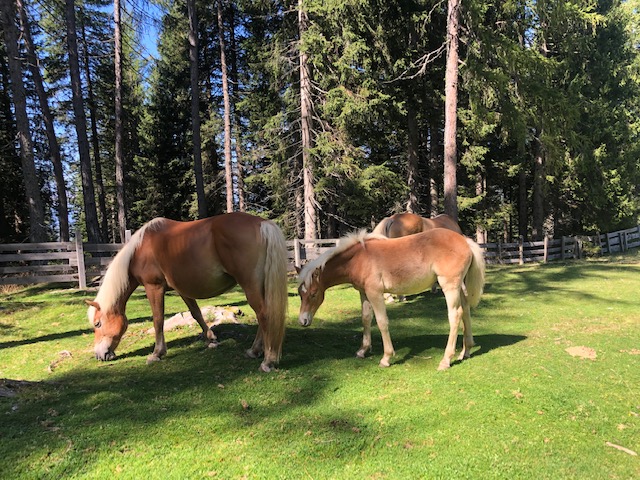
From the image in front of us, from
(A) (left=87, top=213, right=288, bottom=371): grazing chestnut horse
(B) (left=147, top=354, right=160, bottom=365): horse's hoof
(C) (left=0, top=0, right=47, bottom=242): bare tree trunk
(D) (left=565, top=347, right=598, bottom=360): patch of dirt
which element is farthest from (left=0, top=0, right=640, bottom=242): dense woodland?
(B) (left=147, top=354, right=160, bottom=365): horse's hoof

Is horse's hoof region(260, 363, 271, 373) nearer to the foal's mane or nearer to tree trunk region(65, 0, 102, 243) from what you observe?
the foal's mane

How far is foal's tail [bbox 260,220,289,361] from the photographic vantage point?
464 centimetres

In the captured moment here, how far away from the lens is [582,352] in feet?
17.7

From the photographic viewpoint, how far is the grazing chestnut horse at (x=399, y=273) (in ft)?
16.1

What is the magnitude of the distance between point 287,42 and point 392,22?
4.98m

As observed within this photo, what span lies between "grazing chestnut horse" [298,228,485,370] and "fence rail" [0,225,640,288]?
9.12 meters

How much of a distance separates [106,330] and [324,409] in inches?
137

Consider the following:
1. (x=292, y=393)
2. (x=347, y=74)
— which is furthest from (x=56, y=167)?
(x=292, y=393)

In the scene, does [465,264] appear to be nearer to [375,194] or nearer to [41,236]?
[375,194]

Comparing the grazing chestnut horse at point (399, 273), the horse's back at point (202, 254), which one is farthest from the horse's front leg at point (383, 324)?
the horse's back at point (202, 254)

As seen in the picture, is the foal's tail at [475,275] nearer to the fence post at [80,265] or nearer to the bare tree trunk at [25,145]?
the fence post at [80,265]

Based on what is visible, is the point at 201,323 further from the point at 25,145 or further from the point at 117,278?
the point at 25,145

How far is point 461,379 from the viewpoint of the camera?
443cm

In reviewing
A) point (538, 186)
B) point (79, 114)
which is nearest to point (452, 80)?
point (538, 186)
